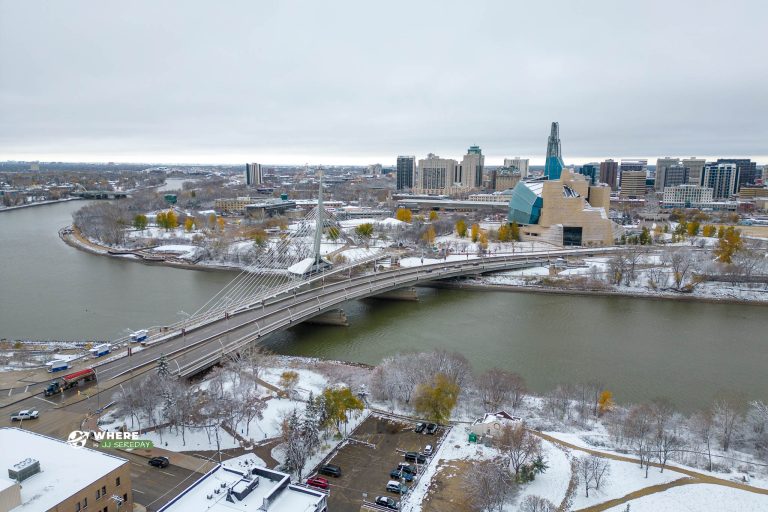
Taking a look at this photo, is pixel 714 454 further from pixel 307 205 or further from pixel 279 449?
pixel 307 205

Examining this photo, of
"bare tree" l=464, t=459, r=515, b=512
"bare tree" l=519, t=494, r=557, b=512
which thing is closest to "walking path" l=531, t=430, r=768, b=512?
"bare tree" l=519, t=494, r=557, b=512

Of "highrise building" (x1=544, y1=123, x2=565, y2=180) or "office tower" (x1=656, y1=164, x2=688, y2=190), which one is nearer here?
"highrise building" (x1=544, y1=123, x2=565, y2=180)

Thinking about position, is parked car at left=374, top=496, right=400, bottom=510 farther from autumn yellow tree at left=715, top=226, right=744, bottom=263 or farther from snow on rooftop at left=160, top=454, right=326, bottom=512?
autumn yellow tree at left=715, top=226, right=744, bottom=263

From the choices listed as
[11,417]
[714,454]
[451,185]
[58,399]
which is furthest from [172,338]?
[451,185]

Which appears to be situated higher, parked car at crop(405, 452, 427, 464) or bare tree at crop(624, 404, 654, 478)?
bare tree at crop(624, 404, 654, 478)

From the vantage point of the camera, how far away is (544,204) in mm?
32844

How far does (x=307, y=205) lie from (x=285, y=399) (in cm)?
4270

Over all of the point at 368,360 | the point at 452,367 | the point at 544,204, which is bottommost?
the point at 368,360

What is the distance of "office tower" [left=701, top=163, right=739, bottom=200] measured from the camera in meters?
64.8

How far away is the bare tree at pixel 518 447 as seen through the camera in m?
8.05

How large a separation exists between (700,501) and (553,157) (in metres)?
35.5

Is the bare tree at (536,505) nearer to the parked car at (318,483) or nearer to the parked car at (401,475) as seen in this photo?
the parked car at (401,475)

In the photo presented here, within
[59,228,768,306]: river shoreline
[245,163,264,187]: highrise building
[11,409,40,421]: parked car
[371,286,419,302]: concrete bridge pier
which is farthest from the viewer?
[245,163,264,187]: highrise building

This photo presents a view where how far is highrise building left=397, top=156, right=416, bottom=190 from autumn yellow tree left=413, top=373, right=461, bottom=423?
234 feet
